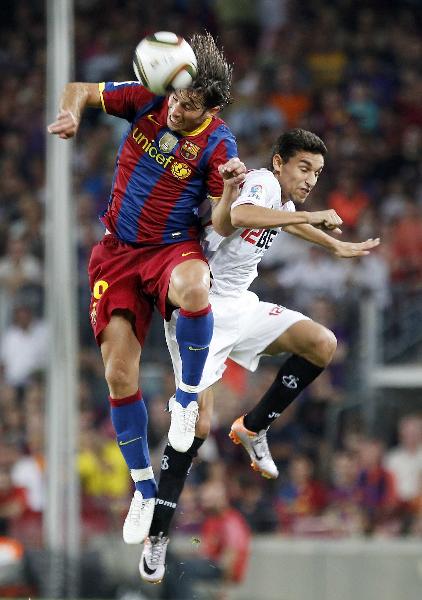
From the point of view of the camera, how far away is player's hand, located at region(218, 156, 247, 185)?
655 centimetres

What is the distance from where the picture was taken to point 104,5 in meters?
17.5

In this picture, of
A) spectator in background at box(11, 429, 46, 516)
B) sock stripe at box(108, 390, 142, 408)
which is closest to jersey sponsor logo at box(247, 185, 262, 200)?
sock stripe at box(108, 390, 142, 408)

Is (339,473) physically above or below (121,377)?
below

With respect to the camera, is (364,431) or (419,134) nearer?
(364,431)

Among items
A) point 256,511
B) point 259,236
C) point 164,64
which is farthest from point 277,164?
point 256,511

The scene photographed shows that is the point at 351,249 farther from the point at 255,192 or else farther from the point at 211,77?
the point at 211,77

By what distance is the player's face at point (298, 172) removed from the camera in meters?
7.09

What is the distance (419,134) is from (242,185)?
26.3ft

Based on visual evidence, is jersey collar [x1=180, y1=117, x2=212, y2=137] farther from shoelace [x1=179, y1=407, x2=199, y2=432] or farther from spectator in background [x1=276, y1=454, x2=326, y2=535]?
spectator in background [x1=276, y1=454, x2=326, y2=535]

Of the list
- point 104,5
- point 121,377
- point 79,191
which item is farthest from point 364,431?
point 104,5

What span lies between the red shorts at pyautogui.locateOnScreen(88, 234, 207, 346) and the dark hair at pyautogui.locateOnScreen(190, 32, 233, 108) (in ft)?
2.44

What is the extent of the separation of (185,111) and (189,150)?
246 mm

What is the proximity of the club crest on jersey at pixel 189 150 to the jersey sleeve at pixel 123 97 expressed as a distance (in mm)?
302

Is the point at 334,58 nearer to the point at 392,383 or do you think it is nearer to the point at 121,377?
the point at 392,383
